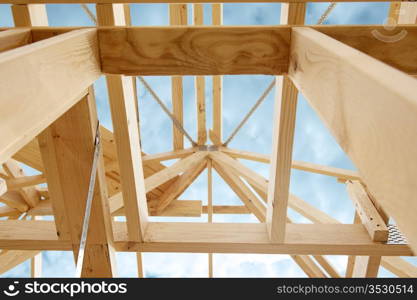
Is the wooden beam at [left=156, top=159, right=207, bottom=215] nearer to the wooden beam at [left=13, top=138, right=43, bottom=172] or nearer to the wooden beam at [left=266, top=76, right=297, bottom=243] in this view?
the wooden beam at [left=13, top=138, right=43, bottom=172]

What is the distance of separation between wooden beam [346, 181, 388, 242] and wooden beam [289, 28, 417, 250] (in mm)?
1244

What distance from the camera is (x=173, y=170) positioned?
2771 mm

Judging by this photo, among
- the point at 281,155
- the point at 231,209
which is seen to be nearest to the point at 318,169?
the point at 281,155

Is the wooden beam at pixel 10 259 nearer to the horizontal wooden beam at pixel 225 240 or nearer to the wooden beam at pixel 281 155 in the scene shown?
the horizontal wooden beam at pixel 225 240

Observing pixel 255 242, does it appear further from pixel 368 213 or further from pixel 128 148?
pixel 128 148

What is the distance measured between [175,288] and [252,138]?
458cm

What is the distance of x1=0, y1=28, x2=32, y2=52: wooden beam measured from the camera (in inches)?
33.9

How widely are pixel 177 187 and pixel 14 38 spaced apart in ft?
8.71

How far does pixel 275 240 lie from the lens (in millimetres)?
1690

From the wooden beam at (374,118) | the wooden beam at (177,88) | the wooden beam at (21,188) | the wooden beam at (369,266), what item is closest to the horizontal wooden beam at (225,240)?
the wooden beam at (369,266)

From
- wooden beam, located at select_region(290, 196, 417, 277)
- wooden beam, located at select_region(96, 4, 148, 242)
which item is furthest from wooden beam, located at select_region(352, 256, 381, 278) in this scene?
wooden beam, located at select_region(96, 4, 148, 242)

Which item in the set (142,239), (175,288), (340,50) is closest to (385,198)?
(340,50)

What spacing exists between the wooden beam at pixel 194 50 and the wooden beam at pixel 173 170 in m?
1.33

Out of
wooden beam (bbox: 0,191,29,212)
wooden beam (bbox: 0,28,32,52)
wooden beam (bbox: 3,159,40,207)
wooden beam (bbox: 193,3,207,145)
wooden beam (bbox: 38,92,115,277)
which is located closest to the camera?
wooden beam (bbox: 0,28,32,52)
